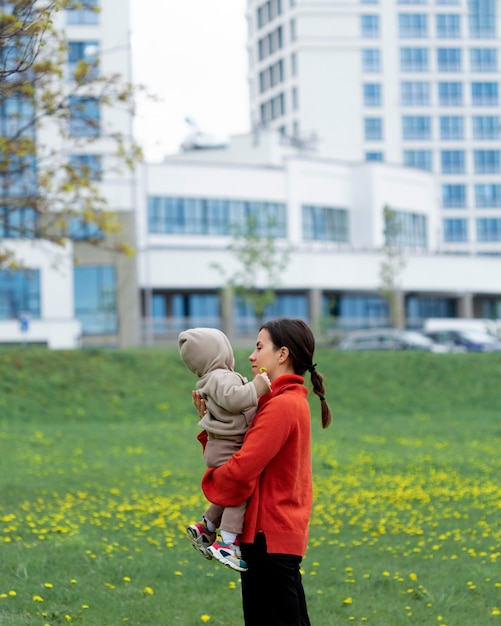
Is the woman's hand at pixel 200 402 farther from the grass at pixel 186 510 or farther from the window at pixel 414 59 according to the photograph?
the window at pixel 414 59

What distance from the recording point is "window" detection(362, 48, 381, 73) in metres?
95.9

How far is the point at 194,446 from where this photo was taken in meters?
20.5

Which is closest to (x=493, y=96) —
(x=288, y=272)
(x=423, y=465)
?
(x=288, y=272)

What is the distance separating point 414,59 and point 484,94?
25.5ft

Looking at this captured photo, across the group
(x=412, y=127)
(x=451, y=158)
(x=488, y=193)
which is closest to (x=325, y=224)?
(x=412, y=127)

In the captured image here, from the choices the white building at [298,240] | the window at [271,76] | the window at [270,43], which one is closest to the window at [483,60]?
the window at [271,76]

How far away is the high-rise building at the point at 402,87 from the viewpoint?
3718 inches

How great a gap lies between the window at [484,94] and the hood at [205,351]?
9887 centimetres

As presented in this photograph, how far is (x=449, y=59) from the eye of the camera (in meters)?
99.2

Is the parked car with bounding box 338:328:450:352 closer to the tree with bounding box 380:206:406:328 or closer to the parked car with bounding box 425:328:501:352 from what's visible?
the parked car with bounding box 425:328:501:352

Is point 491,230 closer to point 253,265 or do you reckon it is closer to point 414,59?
point 414,59

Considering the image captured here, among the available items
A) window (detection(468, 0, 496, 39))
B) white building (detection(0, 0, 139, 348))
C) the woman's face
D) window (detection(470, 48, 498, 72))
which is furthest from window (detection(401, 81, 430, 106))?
the woman's face

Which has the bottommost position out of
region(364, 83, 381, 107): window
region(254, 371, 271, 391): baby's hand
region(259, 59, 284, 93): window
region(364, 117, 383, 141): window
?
region(254, 371, 271, 391): baby's hand

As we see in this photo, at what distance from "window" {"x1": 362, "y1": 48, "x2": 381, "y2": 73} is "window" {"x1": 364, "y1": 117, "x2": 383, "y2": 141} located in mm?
4529
